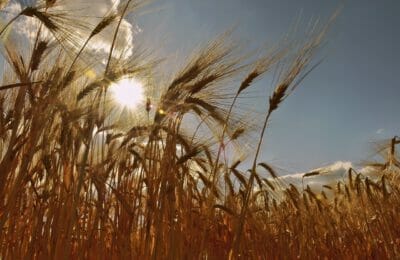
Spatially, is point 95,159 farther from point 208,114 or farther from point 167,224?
point 208,114

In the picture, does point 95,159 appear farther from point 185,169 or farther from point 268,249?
point 268,249

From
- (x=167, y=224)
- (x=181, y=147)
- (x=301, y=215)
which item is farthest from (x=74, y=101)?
(x=301, y=215)

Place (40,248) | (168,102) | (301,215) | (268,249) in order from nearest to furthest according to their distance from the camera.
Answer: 1. (40,248)
2. (168,102)
3. (268,249)
4. (301,215)

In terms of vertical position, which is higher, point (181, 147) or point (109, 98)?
point (109, 98)

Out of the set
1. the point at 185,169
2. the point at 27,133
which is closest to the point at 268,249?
the point at 185,169

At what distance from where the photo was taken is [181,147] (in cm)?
265

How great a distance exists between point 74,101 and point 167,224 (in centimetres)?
98

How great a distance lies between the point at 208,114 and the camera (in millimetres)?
2359

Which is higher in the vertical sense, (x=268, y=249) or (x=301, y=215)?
(x=301, y=215)

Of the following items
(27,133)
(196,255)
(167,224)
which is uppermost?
(27,133)

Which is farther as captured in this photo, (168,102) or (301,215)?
(301,215)

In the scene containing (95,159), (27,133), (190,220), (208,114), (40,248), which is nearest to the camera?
(27,133)

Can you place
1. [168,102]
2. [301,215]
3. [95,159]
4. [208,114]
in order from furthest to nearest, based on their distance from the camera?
[301,215]
[95,159]
[208,114]
[168,102]

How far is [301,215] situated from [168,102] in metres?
2.52
